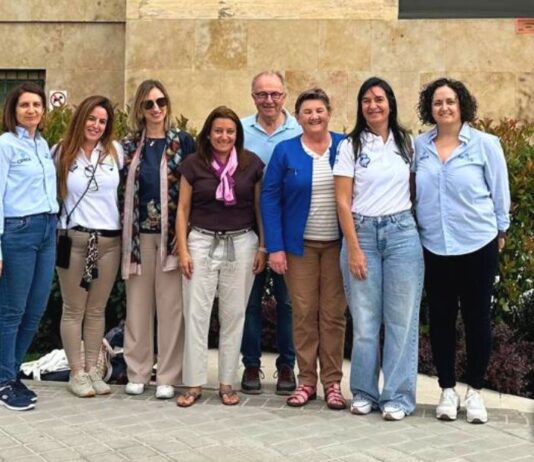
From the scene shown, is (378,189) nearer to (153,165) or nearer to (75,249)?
(153,165)

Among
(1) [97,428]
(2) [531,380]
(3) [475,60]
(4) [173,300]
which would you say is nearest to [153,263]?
(4) [173,300]

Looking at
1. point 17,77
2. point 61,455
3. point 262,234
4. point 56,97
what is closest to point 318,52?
point 56,97

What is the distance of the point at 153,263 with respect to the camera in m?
5.75

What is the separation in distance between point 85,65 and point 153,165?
7.86m

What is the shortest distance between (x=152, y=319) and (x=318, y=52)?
6.48 metres

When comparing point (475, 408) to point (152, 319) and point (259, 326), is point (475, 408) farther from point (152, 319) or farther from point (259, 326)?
point (152, 319)

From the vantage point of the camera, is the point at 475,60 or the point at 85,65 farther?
the point at 85,65

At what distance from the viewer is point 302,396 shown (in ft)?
18.7

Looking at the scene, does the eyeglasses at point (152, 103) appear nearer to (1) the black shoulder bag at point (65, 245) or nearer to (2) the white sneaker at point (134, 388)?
(1) the black shoulder bag at point (65, 245)

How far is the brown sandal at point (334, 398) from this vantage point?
18.3ft

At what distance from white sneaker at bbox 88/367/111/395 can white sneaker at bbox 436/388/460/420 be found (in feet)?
7.49

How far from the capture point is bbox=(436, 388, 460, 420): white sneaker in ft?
17.6

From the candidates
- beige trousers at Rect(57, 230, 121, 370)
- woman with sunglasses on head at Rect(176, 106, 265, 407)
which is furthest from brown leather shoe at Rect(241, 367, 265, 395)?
beige trousers at Rect(57, 230, 121, 370)

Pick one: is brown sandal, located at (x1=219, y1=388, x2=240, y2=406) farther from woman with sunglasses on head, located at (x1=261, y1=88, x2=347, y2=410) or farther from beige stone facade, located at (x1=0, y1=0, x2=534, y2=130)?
beige stone facade, located at (x1=0, y1=0, x2=534, y2=130)
